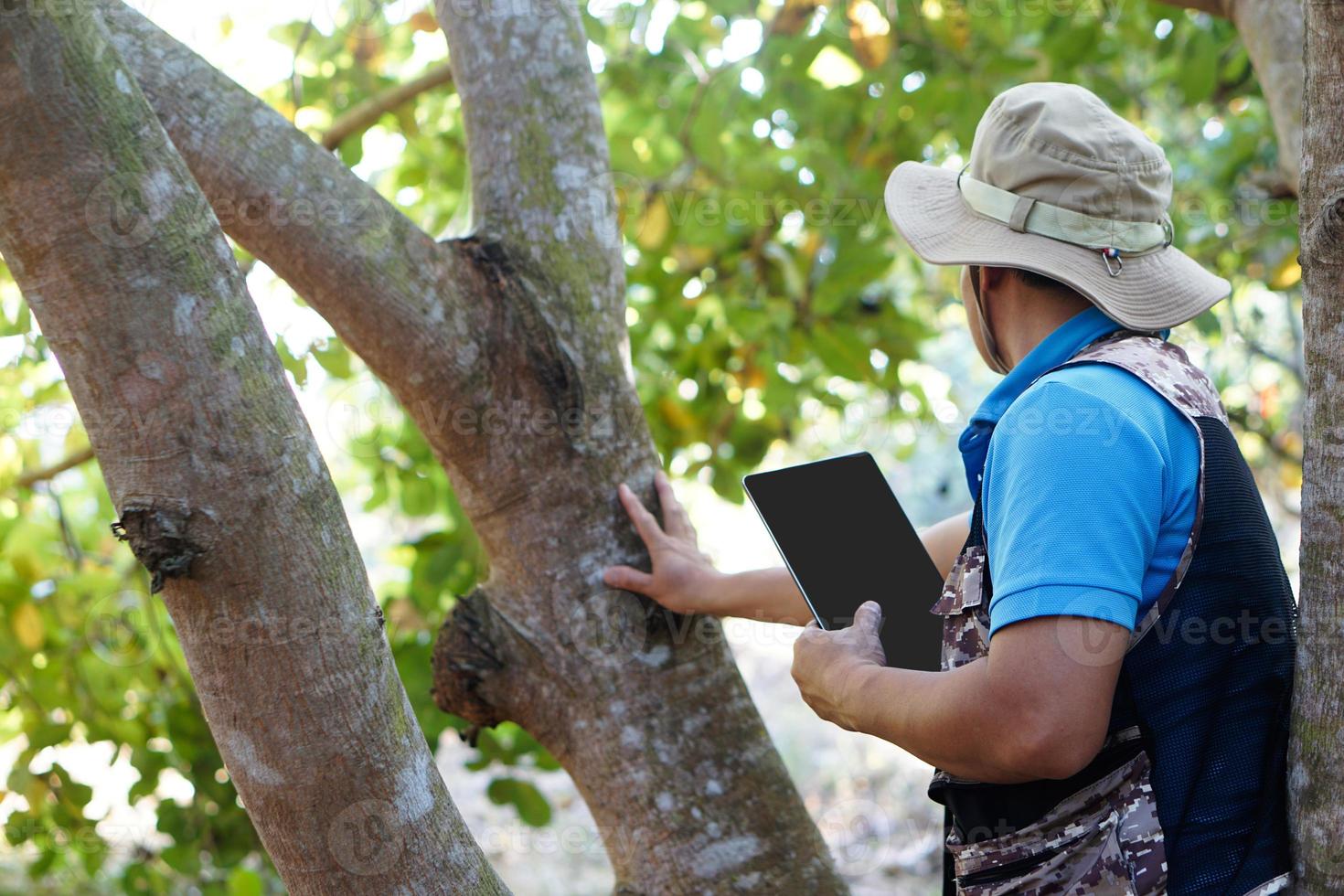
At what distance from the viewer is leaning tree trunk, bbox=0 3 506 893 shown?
1.10 metres

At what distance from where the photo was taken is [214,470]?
116 cm

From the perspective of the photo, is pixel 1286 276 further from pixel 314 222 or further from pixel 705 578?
pixel 314 222

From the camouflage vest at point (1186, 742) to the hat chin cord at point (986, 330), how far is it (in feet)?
0.61

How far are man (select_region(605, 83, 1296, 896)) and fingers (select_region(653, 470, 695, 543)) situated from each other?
1.64 ft

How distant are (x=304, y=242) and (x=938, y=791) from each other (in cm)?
117

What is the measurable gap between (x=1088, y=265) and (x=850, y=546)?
0.54m

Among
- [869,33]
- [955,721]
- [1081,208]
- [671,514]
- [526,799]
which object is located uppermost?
[869,33]

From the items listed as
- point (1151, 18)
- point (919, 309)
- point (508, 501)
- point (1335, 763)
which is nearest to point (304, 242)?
point (508, 501)

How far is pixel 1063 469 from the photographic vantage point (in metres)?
1.09

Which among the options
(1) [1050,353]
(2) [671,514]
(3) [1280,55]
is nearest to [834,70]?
(3) [1280,55]

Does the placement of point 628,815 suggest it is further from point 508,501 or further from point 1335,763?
point 1335,763
